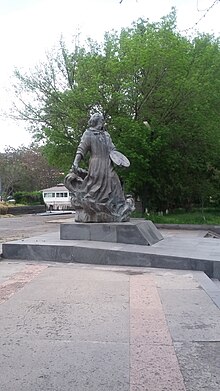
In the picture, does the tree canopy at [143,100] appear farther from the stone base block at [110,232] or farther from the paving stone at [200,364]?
the paving stone at [200,364]

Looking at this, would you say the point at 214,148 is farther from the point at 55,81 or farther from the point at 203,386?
the point at 203,386

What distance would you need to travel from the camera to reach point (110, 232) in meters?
10.1

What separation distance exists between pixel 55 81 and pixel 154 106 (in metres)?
6.25

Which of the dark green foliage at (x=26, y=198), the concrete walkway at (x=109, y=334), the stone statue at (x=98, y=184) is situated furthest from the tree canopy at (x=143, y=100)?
the dark green foliage at (x=26, y=198)

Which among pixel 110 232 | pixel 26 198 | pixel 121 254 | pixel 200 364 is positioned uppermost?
pixel 26 198

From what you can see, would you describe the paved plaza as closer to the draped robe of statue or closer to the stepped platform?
the stepped platform

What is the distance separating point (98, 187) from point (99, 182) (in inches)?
5.1

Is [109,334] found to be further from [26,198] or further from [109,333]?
[26,198]

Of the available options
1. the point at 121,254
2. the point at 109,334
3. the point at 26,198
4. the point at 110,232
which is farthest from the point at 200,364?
the point at 26,198

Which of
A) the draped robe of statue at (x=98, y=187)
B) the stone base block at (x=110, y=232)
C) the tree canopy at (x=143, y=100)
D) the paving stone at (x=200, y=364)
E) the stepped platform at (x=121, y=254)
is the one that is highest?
the tree canopy at (x=143, y=100)

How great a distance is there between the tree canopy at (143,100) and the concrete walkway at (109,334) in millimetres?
12961

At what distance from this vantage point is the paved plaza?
3197 mm

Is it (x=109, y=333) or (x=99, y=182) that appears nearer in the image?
(x=109, y=333)

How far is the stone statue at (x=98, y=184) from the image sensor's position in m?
10.6
